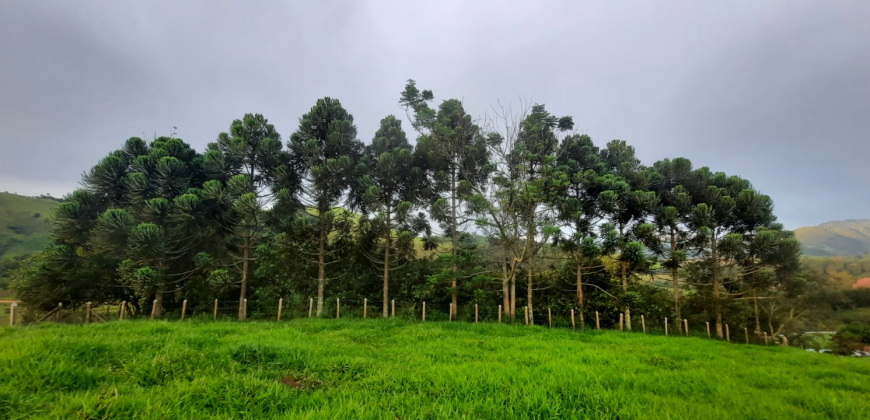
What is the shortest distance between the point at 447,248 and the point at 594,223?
275 inches

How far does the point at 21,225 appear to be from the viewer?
57312 mm

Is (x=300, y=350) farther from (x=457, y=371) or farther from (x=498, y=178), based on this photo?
(x=498, y=178)

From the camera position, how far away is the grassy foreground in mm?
2678

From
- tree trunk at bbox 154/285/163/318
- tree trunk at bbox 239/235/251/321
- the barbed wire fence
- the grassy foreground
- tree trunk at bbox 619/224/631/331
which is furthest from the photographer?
the barbed wire fence

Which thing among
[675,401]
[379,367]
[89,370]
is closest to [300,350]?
[379,367]

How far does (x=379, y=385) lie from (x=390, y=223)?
11.0 meters

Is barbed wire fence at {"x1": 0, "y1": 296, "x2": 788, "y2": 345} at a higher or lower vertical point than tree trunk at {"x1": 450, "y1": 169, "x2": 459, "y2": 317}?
lower

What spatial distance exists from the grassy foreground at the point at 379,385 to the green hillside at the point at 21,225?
62963 mm

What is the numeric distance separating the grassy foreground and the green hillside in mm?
62963

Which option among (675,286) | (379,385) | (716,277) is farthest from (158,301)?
(716,277)

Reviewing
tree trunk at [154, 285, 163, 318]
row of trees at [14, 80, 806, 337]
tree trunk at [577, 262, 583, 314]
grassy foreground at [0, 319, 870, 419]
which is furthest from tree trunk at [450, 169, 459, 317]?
tree trunk at [154, 285, 163, 318]

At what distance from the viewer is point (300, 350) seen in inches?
192

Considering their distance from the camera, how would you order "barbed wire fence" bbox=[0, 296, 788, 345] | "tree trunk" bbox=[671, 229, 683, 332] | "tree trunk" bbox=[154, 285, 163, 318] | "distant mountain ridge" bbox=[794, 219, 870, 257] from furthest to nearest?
"distant mountain ridge" bbox=[794, 219, 870, 257]
"tree trunk" bbox=[671, 229, 683, 332]
"barbed wire fence" bbox=[0, 296, 788, 345]
"tree trunk" bbox=[154, 285, 163, 318]

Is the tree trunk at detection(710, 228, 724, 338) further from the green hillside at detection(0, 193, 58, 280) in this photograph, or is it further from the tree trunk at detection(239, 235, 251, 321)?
the green hillside at detection(0, 193, 58, 280)
